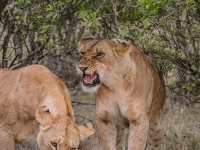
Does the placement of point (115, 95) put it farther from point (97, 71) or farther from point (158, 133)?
point (158, 133)

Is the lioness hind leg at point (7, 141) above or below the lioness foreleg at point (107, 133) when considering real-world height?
above

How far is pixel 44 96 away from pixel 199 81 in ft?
7.24

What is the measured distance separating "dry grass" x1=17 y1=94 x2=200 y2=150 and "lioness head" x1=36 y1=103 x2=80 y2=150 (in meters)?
1.53

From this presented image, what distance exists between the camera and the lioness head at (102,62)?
19.6 ft

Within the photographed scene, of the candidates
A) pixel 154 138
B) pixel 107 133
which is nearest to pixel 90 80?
pixel 107 133

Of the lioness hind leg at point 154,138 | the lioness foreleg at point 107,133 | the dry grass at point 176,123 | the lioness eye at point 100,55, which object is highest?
the lioness eye at point 100,55

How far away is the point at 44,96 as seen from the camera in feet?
18.5

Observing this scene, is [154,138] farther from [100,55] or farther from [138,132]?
[100,55]

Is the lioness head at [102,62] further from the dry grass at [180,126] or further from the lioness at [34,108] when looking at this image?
the dry grass at [180,126]

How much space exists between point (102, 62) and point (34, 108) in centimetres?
71

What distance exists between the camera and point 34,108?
5684mm

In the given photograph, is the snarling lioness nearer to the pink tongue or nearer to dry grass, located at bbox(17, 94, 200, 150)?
the pink tongue


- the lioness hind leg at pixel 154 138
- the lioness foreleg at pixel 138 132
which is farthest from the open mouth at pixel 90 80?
the lioness hind leg at pixel 154 138

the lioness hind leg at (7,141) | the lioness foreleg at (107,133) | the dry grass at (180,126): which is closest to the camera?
the lioness hind leg at (7,141)
